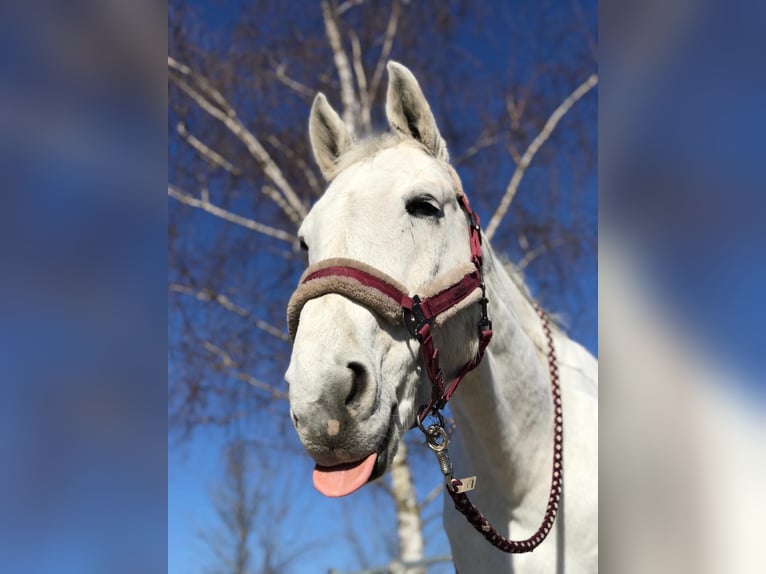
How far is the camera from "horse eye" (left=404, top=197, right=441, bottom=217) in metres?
1.82

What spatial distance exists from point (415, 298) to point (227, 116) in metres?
5.93

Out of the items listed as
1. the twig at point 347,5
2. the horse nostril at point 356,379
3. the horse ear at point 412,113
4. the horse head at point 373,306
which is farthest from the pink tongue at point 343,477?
the twig at point 347,5

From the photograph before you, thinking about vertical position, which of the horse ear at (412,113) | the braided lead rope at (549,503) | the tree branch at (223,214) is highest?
the tree branch at (223,214)

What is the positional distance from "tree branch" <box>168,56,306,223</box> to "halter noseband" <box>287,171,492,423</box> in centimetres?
498

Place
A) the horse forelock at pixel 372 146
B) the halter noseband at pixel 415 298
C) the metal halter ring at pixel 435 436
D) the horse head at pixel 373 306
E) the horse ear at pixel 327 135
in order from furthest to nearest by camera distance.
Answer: the horse ear at pixel 327 135 < the horse forelock at pixel 372 146 < the metal halter ring at pixel 435 436 < the halter noseband at pixel 415 298 < the horse head at pixel 373 306

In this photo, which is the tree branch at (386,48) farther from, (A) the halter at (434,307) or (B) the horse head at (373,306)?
(A) the halter at (434,307)

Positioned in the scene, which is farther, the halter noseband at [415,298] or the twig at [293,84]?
the twig at [293,84]

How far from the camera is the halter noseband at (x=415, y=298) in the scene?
5.07 feet

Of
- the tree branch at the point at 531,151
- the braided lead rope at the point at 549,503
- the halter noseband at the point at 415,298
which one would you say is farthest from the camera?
the tree branch at the point at 531,151

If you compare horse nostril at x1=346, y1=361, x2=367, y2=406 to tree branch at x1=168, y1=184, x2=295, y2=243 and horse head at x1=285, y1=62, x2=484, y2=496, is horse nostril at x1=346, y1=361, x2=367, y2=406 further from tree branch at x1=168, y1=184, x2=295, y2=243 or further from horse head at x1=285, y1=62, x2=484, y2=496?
tree branch at x1=168, y1=184, x2=295, y2=243

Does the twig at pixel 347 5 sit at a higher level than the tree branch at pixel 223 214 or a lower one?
higher

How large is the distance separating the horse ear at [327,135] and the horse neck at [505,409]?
655 millimetres
